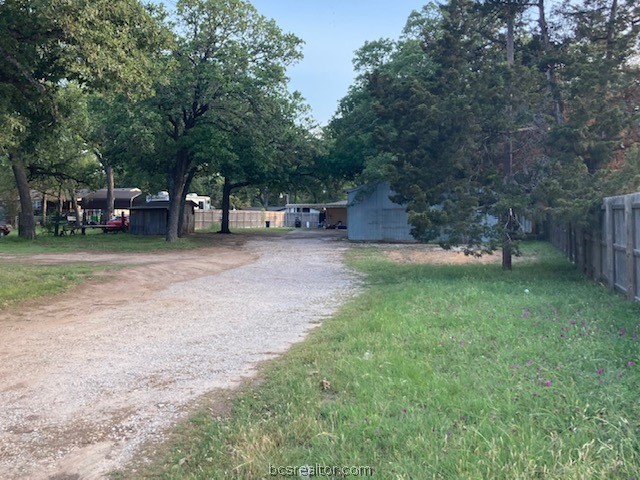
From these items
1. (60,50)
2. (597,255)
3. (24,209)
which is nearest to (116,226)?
(24,209)

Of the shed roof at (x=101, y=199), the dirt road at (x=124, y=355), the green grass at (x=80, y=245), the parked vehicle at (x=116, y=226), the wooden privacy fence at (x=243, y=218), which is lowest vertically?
the dirt road at (x=124, y=355)

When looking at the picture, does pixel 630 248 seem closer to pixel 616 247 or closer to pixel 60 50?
pixel 616 247

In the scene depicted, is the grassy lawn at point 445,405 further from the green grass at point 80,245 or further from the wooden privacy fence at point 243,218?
the wooden privacy fence at point 243,218

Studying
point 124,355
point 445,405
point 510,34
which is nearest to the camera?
point 445,405

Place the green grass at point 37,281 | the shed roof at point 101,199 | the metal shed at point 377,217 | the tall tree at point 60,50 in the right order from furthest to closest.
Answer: the shed roof at point 101,199
the metal shed at point 377,217
the green grass at point 37,281
the tall tree at point 60,50

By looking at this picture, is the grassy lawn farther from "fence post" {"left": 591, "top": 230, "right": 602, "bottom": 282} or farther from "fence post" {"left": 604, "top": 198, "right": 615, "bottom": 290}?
"fence post" {"left": 591, "top": 230, "right": 602, "bottom": 282}

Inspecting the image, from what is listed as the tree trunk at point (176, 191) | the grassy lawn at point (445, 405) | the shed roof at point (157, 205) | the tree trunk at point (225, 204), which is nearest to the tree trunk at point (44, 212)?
the shed roof at point (157, 205)

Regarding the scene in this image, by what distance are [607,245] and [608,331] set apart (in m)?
4.55

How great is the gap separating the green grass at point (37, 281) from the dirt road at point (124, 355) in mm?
497

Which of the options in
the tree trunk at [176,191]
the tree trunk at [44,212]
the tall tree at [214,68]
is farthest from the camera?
the tree trunk at [44,212]

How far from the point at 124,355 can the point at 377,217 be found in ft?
81.2

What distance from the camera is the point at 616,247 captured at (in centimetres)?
939

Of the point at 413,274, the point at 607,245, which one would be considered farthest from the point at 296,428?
the point at 413,274

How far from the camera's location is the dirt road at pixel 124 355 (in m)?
3.93
